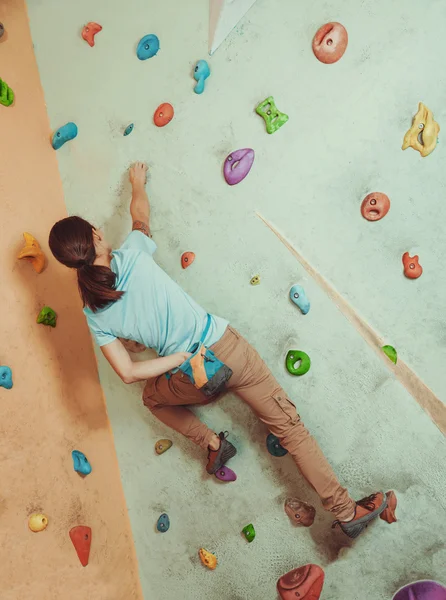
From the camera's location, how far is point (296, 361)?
2.25m

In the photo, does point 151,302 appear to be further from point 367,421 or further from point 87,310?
point 367,421

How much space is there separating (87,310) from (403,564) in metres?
1.47

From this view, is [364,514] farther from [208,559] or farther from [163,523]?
[163,523]

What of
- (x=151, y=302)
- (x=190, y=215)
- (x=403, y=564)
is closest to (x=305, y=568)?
(x=403, y=564)

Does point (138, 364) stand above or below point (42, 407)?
above

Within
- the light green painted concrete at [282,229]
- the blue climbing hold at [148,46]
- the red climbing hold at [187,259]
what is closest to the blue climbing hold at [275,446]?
the light green painted concrete at [282,229]

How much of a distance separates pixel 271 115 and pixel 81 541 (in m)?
1.81

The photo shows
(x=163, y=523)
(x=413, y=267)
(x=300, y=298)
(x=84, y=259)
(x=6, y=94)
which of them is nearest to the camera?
(x=84, y=259)

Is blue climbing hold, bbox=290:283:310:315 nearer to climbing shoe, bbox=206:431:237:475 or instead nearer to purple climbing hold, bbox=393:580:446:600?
climbing shoe, bbox=206:431:237:475

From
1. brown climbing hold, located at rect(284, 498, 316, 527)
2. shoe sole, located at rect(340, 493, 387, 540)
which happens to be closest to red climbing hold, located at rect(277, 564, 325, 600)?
brown climbing hold, located at rect(284, 498, 316, 527)

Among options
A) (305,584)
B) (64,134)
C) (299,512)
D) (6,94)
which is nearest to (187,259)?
(64,134)

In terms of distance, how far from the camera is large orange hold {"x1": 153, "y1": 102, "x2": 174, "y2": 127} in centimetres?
233

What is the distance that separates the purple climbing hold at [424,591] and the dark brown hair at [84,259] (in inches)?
59.0

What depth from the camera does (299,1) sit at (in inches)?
85.0
